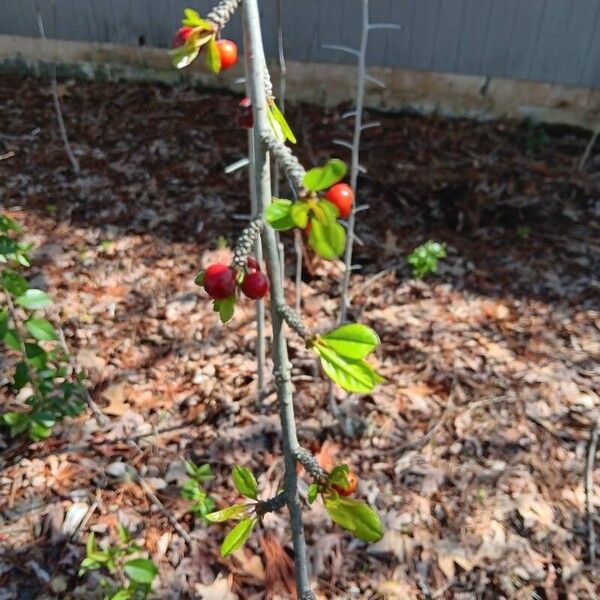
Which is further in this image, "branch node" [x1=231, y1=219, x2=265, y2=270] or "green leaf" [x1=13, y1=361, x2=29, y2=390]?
"green leaf" [x1=13, y1=361, x2=29, y2=390]

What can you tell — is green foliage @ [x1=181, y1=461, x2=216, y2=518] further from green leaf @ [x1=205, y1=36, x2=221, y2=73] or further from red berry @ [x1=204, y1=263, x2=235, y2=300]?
Answer: green leaf @ [x1=205, y1=36, x2=221, y2=73]

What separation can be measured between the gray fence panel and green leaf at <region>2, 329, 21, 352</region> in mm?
3602

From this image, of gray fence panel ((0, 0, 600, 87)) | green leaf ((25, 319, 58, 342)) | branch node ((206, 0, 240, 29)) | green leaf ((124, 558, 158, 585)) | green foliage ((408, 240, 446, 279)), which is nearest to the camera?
branch node ((206, 0, 240, 29))

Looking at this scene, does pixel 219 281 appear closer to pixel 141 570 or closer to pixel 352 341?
pixel 352 341

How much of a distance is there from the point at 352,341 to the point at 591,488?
188cm

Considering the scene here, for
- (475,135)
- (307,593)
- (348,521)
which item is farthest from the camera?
(475,135)

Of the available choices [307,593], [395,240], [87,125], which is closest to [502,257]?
[395,240]

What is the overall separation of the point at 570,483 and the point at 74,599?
1.93m

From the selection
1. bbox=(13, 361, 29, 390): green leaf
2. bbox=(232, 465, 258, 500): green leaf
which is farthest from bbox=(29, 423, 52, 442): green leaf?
bbox=(232, 465, 258, 500): green leaf

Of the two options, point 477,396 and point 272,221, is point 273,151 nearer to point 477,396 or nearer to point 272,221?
point 272,221

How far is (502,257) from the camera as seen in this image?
143 inches

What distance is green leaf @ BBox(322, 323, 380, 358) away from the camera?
1028 mm

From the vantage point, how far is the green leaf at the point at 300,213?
875 mm

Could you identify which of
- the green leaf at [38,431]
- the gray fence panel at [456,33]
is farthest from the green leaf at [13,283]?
the gray fence panel at [456,33]
